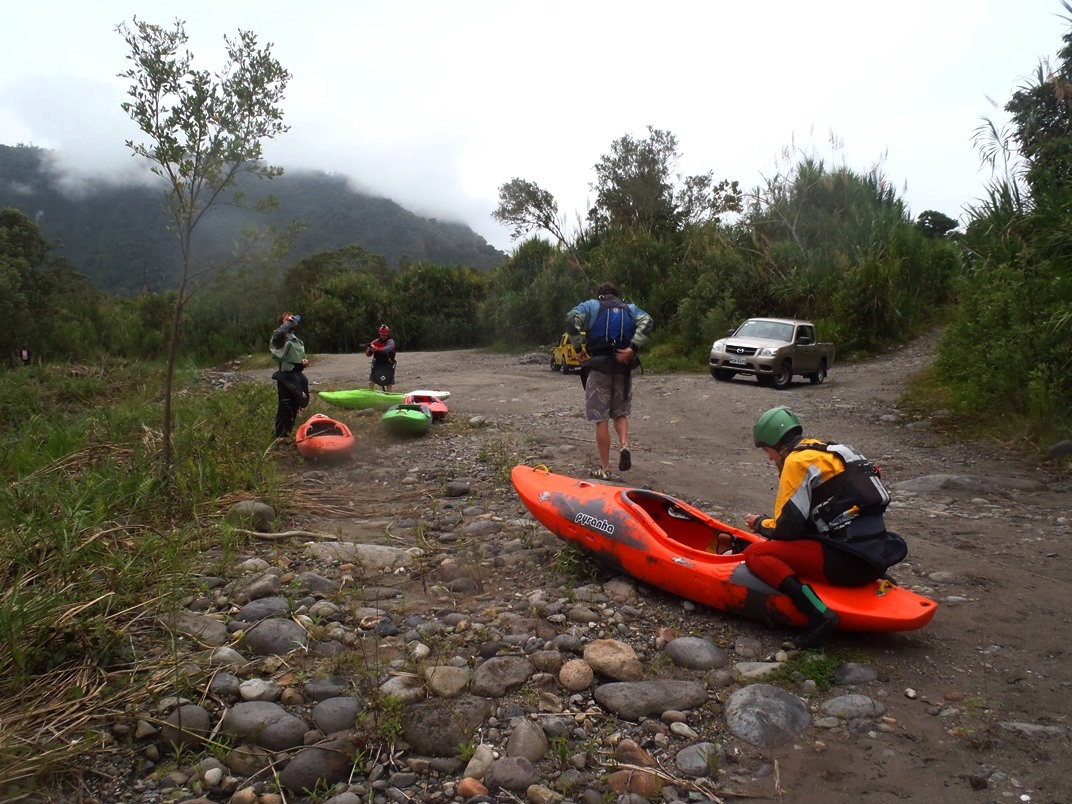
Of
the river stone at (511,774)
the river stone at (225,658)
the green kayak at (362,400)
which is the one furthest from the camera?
the green kayak at (362,400)

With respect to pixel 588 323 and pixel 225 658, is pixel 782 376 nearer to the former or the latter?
pixel 588 323

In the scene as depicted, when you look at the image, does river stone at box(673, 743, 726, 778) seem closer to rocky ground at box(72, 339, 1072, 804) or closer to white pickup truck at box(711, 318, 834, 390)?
rocky ground at box(72, 339, 1072, 804)

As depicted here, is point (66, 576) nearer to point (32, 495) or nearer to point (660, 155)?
point (32, 495)

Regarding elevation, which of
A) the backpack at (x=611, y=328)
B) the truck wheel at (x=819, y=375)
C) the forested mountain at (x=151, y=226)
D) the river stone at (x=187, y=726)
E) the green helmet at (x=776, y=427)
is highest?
the forested mountain at (x=151, y=226)

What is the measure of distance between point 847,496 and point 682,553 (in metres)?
0.96

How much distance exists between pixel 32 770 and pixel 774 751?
2.58 metres

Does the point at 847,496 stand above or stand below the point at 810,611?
above

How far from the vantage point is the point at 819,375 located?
16.4 metres

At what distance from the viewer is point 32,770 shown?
2588mm

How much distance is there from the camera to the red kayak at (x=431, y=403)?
10.2m

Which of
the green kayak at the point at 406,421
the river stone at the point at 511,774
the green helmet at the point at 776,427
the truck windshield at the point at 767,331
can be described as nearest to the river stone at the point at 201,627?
the river stone at the point at 511,774

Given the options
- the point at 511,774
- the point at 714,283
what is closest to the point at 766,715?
the point at 511,774

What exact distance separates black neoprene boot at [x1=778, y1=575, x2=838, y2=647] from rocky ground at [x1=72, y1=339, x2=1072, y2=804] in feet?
0.37

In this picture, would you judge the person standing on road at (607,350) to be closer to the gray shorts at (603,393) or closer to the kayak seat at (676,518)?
the gray shorts at (603,393)
